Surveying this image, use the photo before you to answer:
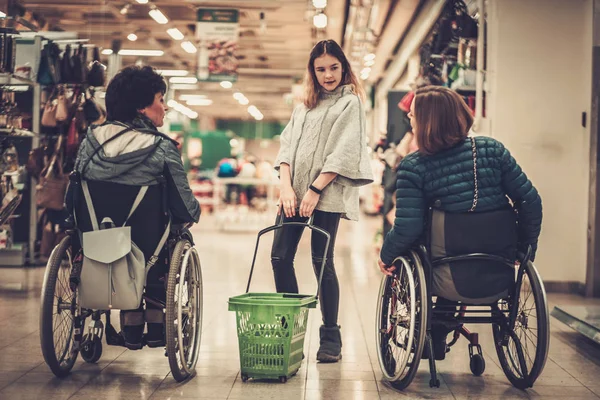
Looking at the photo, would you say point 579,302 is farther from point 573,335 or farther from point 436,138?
point 436,138

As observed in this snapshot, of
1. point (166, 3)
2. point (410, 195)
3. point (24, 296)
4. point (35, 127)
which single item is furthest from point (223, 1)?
point (410, 195)

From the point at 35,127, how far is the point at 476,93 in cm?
394

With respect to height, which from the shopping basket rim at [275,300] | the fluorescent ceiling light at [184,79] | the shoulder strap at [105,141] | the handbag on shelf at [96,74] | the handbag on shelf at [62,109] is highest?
the fluorescent ceiling light at [184,79]

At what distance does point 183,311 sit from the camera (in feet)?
10.7

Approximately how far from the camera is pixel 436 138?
10.3 feet

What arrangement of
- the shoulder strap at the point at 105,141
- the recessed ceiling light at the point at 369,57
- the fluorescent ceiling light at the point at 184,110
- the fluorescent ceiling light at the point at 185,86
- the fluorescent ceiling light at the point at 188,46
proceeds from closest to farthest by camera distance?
the shoulder strap at the point at 105,141
the recessed ceiling light at the point at 369,57
the fluorescent ceiling light at the point at 188,46
the fluorescent ceiling light at the point at 185,86
the fluorescent ceiling light at the point at 184,110

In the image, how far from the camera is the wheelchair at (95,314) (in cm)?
306

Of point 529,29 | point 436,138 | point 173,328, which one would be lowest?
point 173,328

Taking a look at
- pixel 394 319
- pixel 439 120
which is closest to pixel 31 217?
pixel 394 319

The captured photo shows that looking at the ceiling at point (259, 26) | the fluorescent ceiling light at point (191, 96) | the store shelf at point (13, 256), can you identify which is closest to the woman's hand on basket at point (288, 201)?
the store shelf at point (13, 256)

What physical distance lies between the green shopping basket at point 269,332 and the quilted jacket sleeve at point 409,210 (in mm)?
314

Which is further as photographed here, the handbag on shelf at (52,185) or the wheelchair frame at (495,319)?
the handbag on shelf at (52,185)

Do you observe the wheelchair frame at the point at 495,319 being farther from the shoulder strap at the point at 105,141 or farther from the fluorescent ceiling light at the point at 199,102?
the fluorescent ceiling light at the point at 199,102

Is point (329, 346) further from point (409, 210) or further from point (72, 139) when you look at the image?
point (72, 139)
